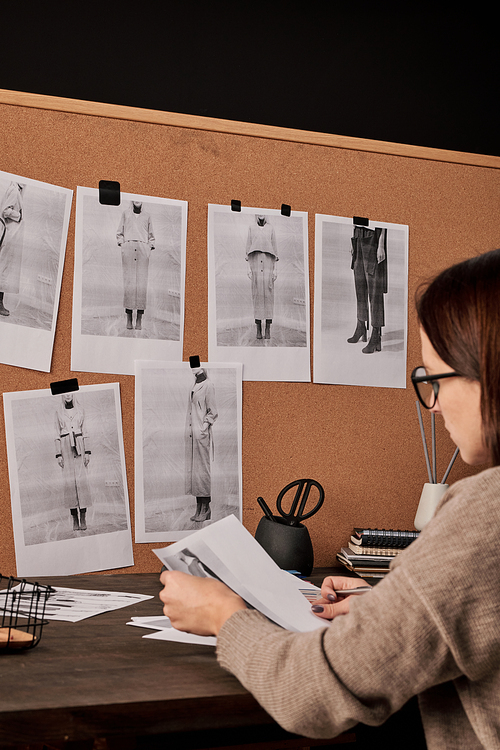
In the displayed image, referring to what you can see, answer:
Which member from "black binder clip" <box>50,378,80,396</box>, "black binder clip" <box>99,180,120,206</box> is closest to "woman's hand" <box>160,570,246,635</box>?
"black binder clip" <box>50,378,80,396</box>

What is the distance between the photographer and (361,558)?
1205mm

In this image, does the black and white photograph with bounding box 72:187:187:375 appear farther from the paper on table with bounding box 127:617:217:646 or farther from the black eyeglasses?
the black eyeglasses

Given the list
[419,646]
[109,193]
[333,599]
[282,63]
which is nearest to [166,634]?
[333,599]

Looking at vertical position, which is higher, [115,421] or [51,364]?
[51,364]

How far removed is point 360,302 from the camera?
137cm

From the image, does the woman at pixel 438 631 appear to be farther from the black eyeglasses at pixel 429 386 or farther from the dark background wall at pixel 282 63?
the dark background wall at pixel 282 63

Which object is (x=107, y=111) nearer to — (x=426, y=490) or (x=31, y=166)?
(x=31, y=166)

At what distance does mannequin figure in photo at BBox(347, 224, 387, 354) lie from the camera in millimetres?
1363

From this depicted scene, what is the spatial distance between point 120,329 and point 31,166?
34cm

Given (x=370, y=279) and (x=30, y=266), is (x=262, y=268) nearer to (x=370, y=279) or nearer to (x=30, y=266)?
(x=370, y=279)

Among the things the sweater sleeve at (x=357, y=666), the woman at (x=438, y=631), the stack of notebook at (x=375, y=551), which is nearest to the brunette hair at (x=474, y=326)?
the woman at (x=438, y=631)

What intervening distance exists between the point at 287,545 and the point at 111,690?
1.79 ft

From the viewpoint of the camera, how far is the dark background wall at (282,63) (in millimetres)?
1304

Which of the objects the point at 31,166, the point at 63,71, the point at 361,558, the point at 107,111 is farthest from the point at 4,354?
the point at 361,558
